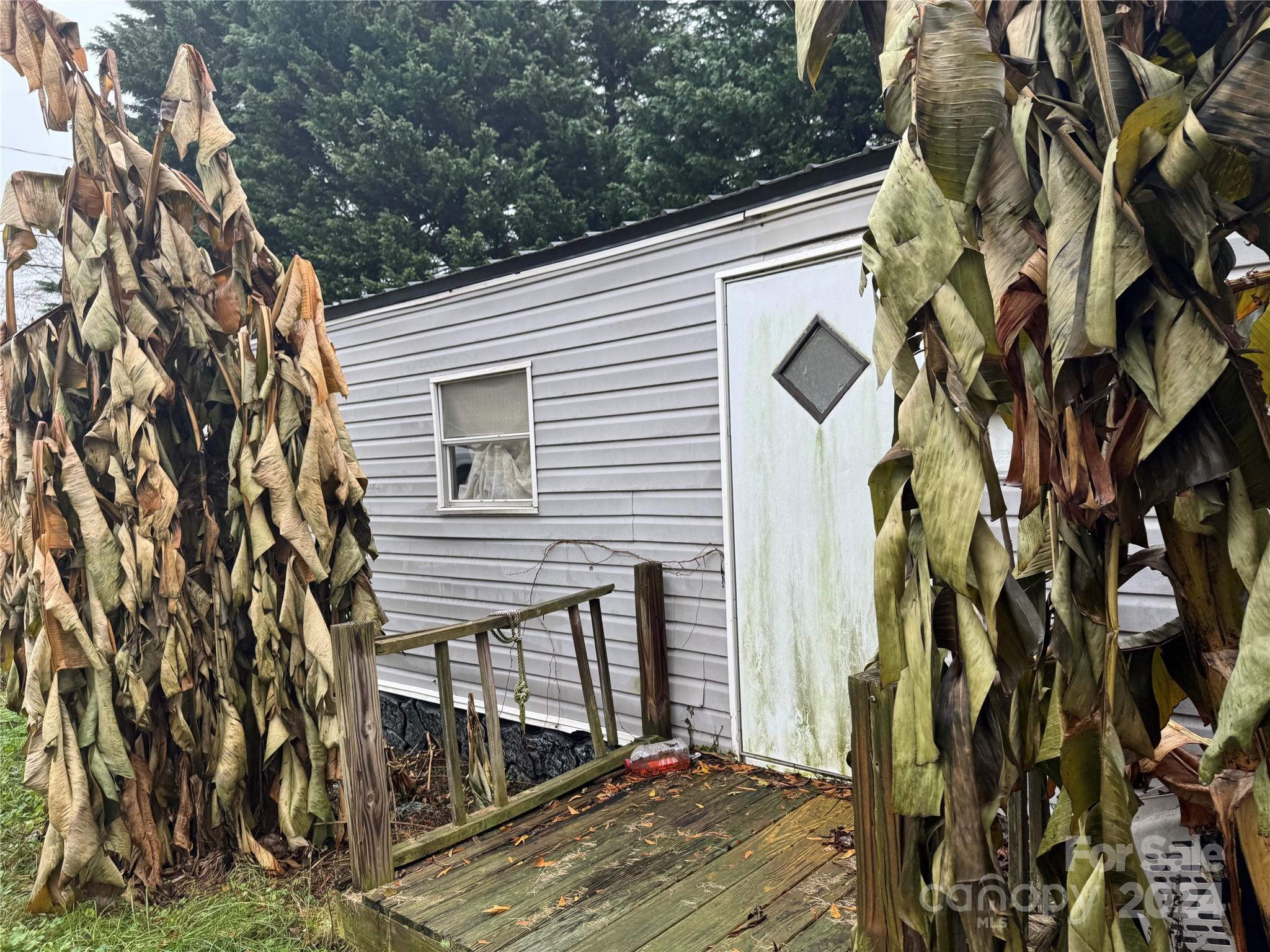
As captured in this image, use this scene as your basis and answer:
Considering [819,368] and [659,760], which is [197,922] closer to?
[659,760]

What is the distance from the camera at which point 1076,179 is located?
901mm

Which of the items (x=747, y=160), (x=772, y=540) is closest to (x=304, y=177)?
(x=747, y=160)

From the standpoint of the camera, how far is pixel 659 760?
3.81 meters

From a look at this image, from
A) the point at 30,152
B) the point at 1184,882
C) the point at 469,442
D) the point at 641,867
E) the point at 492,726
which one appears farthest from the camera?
the point at 30,152

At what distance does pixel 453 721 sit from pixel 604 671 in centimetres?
103

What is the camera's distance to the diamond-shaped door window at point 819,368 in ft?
11.2

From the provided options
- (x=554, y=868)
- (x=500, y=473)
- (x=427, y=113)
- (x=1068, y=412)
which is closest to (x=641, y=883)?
(x=554, y=868)

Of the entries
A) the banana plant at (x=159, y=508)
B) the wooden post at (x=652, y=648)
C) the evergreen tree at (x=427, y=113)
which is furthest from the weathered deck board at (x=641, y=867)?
the evergreen tree at (x=427, y=113)

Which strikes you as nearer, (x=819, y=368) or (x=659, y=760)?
(x=819, y=368)

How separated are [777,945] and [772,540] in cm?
176

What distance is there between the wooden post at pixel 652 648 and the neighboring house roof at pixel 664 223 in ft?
5.89

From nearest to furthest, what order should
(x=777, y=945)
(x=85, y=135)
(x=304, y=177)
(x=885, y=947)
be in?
(x=885, y=947)
(x=777, y=945)
(x=85, y=135)
(x=304, y=177)

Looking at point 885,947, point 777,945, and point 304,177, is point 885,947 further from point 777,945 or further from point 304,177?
point 304,177

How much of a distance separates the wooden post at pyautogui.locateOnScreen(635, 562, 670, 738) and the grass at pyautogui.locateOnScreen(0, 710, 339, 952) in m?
1.72
